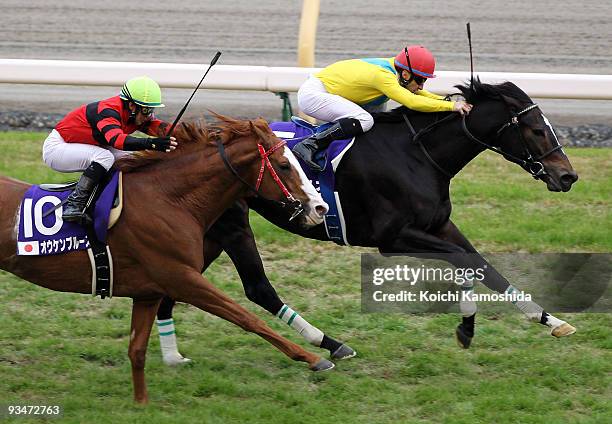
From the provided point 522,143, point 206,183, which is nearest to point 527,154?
point 522,143

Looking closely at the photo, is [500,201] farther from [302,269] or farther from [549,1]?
[549,1]

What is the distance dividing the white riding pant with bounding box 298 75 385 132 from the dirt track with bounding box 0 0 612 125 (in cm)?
503

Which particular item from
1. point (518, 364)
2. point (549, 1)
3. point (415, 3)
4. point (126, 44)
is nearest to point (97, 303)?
point (518, 364)

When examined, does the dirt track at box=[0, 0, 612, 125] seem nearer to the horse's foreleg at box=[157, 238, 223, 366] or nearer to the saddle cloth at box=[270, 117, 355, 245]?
the saddle cloth at box=[270, 117, 355, 245]

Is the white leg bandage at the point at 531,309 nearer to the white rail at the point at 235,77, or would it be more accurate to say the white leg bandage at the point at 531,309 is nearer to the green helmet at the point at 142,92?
the green helmet at the point at 142,92

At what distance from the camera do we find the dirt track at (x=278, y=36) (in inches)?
537

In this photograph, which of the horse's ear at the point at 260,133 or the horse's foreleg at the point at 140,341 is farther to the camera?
the horse's foreleg at the point at 140,341

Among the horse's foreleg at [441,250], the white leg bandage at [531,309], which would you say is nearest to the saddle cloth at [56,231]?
the horse's foreleg at [441,250]

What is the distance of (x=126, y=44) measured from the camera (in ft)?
49.4

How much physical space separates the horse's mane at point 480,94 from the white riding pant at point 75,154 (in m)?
1.86

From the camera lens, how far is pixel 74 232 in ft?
20.8

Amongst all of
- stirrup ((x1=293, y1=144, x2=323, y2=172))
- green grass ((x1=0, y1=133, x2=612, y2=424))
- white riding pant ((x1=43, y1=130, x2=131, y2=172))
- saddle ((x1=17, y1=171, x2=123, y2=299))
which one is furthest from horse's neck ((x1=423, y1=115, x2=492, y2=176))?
saddle ((x1=17, y1=171, x2=123, y2=299))

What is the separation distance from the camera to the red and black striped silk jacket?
6.38 m

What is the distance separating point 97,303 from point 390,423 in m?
2.83
